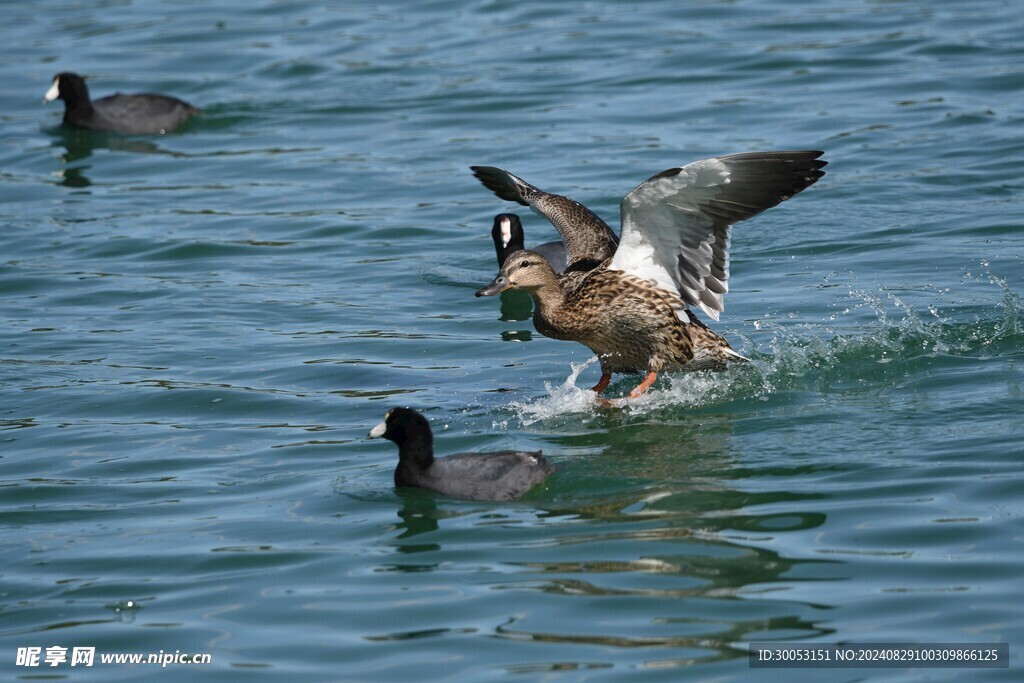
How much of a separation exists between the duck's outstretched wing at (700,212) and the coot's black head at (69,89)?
11.0 metres

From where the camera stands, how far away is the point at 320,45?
73.4 ft

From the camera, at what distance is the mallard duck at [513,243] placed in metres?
13.2

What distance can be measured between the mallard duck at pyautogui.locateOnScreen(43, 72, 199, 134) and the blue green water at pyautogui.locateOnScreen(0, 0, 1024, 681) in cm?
22

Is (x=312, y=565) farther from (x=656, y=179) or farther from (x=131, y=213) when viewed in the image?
(x=131, y=213)

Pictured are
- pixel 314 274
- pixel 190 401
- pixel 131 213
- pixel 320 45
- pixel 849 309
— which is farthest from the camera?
pixel 320 45

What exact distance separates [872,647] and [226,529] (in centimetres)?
357

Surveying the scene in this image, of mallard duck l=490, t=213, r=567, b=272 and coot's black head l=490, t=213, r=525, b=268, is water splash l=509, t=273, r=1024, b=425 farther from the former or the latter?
coot's black head l=490, t=213, r=525, b=268

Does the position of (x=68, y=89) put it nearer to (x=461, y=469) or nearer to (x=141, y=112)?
(x=141, y=112)

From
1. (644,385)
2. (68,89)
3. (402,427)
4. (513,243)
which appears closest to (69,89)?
(68,89)

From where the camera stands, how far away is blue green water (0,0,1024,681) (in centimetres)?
697

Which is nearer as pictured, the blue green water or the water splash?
the blue green water

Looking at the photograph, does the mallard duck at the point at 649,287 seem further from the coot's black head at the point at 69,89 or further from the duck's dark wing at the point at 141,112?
the coot's black head at the point at 69,89

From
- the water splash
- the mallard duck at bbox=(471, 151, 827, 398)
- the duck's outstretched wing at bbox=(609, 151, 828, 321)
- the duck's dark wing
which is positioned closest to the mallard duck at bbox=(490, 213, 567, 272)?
the water splash

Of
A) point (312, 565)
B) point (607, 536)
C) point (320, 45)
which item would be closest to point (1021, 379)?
point (607, 536)
